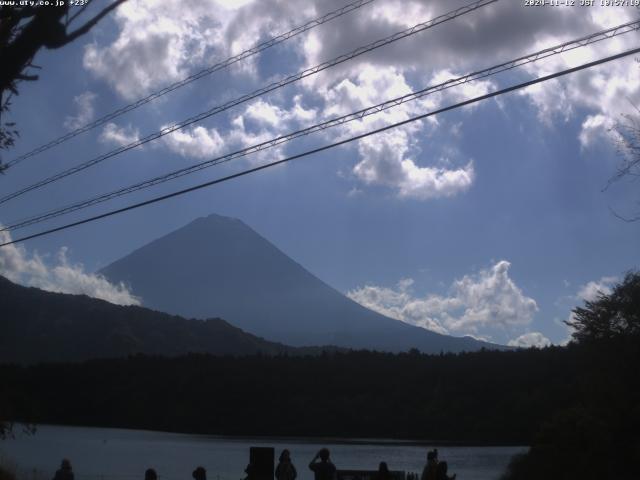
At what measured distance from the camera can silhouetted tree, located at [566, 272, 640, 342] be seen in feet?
92.1

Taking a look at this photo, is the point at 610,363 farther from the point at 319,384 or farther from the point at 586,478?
the point at 319,384

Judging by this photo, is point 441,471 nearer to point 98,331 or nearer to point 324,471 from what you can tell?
point 324,471

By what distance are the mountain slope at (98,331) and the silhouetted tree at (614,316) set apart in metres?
106

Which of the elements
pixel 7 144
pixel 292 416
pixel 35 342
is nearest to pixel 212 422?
pixel 292 416

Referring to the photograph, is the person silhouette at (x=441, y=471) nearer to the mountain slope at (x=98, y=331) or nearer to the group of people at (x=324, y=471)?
the group of people at (x=324, y=471)

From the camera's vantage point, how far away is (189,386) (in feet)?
320

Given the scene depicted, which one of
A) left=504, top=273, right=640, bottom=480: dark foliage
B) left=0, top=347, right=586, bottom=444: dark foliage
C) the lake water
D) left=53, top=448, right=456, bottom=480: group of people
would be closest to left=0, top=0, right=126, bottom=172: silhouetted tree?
left=53, top=448, right=456, bottom=480: group of people

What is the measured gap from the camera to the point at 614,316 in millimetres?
29047

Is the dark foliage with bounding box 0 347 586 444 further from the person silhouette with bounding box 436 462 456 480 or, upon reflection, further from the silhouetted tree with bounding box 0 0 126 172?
the silhouetted tree with bounding box 0 0 126 172

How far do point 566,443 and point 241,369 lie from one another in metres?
75.6

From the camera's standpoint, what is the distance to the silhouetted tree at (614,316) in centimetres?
2806

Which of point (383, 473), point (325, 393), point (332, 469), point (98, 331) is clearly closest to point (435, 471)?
point (383, 473)

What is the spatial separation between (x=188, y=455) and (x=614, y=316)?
137ft

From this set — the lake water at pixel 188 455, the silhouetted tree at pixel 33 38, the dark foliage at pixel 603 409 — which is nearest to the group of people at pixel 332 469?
the silhouetted tree at pixel 33 38
